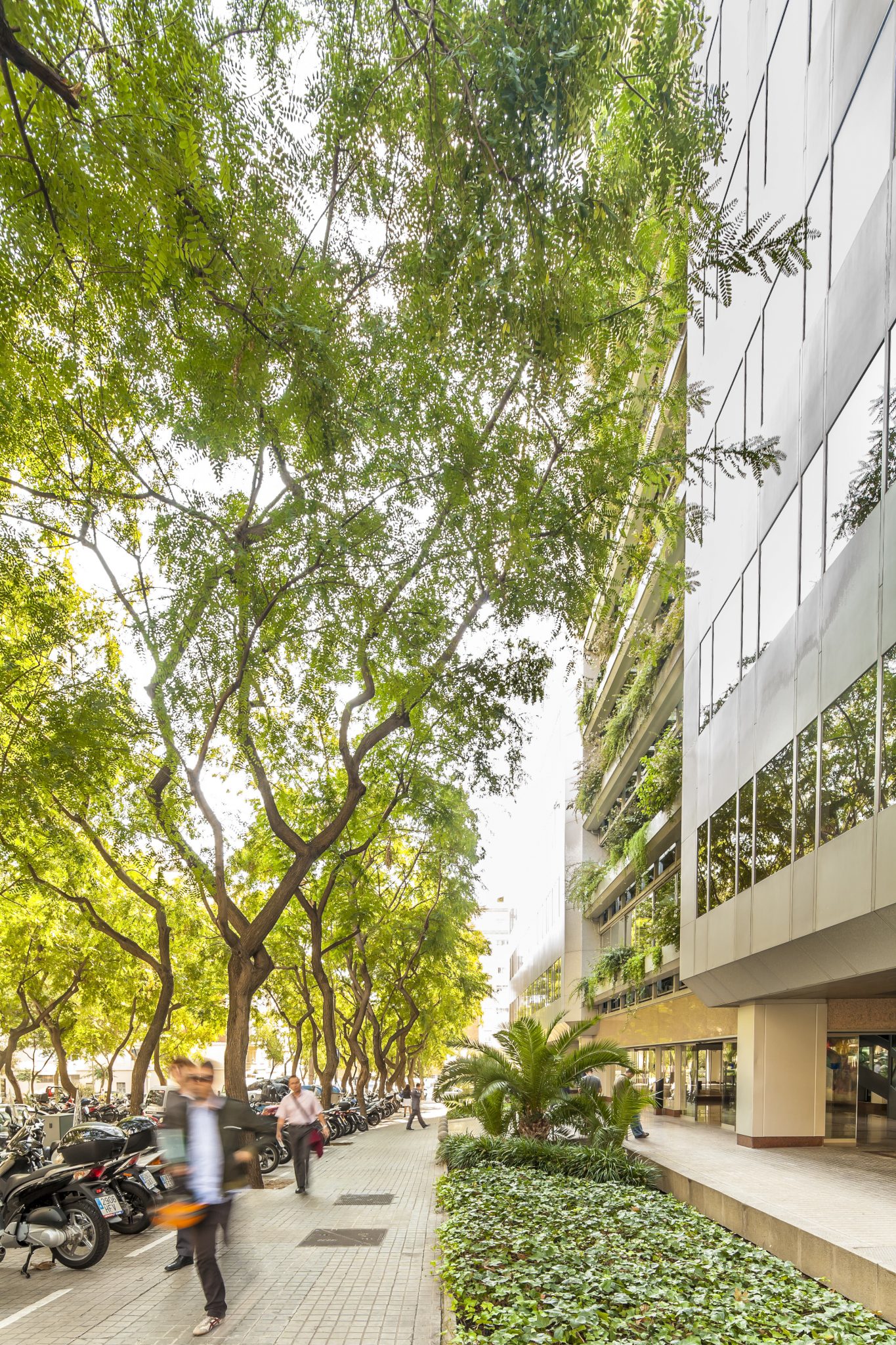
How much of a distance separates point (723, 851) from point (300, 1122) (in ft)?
29.6

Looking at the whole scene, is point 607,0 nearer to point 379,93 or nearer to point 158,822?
point 379,93

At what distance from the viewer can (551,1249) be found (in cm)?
887

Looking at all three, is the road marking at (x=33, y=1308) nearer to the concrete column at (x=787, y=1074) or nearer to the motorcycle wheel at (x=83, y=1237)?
the motorcycle wheel at (x=83, y=1237)

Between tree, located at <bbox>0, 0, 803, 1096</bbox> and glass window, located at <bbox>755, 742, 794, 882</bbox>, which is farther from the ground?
tree, located at <bbox>0, 0, 803, 1096</bbox>

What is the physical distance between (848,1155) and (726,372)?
14.1 meters

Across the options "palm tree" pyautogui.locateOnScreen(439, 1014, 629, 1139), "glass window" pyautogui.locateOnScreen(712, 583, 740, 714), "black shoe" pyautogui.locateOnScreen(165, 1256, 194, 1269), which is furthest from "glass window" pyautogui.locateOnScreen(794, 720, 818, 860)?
"black shoe" pyautogui.locateOnScreen(165, 1256, 194, 1269)

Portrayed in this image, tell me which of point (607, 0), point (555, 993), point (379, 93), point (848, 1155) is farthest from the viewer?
point (555, 993)

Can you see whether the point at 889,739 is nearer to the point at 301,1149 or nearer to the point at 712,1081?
the point at 301,1149

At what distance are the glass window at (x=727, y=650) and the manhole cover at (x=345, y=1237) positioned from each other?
1123 cm

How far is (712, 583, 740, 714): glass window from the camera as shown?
19422 millimetres

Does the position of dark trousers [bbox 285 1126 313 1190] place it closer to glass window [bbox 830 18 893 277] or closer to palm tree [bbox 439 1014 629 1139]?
palm tree [bbox 439 1014 629 1139]

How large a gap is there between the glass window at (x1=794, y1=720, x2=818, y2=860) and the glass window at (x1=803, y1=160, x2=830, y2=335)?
5.64 meters

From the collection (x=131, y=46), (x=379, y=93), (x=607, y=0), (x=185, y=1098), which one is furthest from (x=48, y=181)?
(x=185, y=1098)

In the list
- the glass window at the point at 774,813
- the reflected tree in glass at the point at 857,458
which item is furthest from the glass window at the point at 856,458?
the glass window at the point at 774,813
